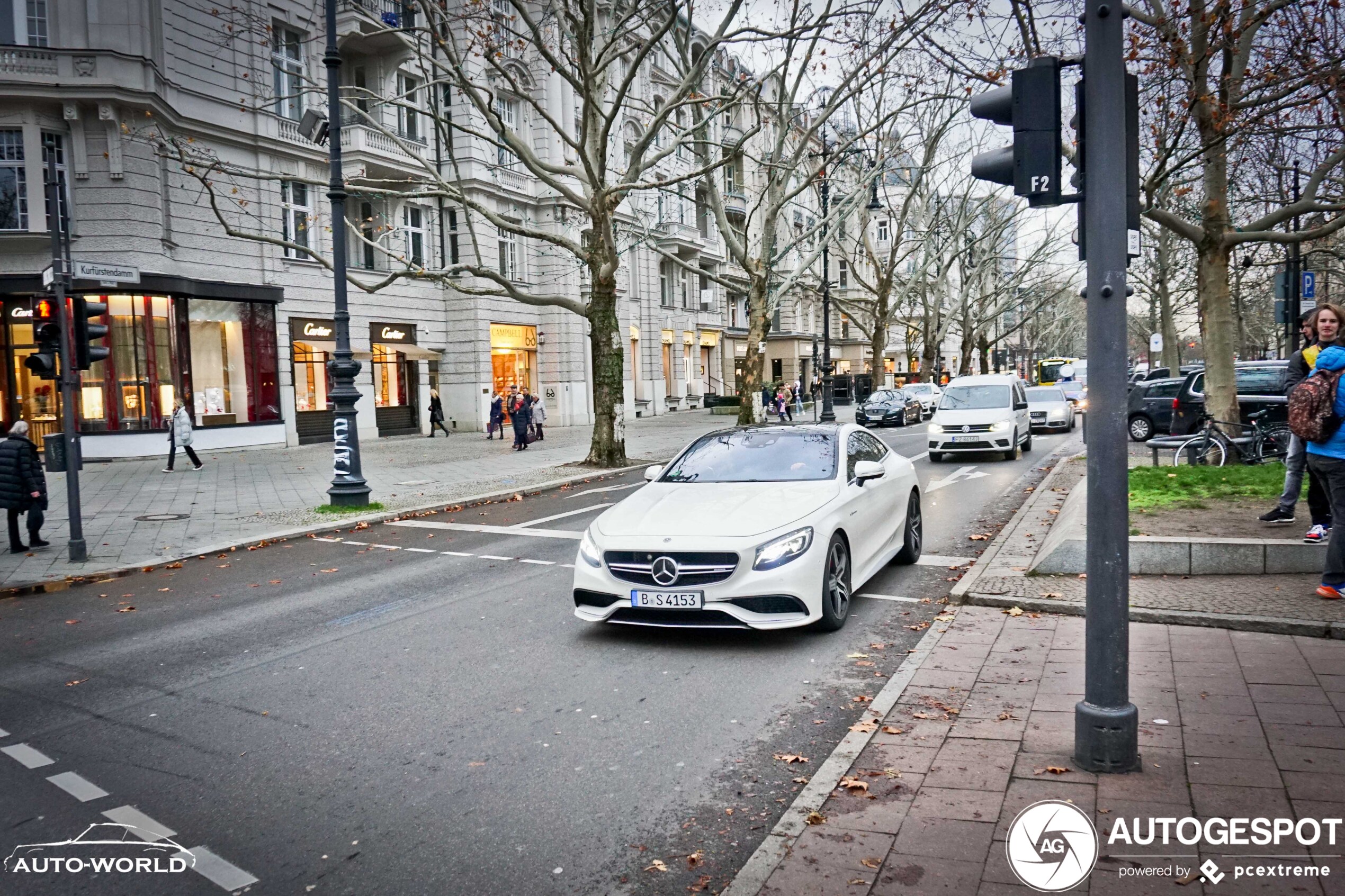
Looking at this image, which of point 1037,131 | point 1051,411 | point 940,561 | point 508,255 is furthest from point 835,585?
point 508,255

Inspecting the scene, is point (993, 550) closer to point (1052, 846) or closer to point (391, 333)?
point (1052, 846)

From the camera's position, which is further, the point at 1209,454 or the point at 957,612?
the point at 1209,454

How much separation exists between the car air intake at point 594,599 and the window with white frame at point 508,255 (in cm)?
3057

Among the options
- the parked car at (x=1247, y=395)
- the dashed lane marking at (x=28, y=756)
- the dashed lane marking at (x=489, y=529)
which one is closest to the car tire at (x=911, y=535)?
the dashed lane marking at (x=489, y=529)

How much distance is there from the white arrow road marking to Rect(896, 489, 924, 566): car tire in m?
6.12

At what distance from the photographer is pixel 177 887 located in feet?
11.5

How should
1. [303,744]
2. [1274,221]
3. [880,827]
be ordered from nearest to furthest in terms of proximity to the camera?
1. [880,827]
2. [303,744]
3. [1274,221]

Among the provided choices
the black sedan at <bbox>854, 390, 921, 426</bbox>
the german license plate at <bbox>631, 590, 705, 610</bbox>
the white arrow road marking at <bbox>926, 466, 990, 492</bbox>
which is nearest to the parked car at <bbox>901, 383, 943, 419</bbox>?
the black sedan at <bbox>854, 390, 921, 426</bbox>

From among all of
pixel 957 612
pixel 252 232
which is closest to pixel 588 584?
pixel 957 612

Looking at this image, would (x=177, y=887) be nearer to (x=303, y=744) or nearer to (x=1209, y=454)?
(x=303, y=744)

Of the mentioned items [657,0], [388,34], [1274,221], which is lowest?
[1274,221]

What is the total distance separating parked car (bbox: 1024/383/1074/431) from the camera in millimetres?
29453

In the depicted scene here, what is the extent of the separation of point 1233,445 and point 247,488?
16.9 m

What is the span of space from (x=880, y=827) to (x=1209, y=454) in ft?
41.4
